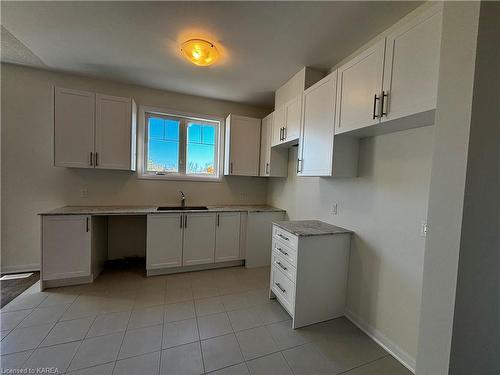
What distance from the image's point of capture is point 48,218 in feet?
7.82

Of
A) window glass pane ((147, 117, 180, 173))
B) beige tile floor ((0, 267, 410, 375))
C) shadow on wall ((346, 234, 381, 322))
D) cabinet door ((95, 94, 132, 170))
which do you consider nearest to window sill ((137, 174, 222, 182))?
window glass pane ((147, 117, 180, 173))

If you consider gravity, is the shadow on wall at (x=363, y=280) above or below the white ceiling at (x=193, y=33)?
below

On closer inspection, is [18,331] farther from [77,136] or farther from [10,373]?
[77,136]

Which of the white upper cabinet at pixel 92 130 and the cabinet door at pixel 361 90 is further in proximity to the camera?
the white upper cabinet at pixel 92 130

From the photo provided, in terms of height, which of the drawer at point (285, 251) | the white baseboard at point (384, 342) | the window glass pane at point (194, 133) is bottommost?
the white baseboard at point (384, 342)

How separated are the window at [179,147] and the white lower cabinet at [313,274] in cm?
208

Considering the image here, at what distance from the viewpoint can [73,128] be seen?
8.67 feet

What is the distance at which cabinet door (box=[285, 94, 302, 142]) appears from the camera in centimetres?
252

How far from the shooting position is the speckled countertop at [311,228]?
1.97 metres

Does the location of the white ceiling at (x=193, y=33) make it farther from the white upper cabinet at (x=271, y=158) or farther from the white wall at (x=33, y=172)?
the white upper cabinet at (x=271, y=158)

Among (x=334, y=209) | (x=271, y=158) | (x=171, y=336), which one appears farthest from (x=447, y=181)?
(x=271, y=158)

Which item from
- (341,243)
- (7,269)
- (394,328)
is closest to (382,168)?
(341,243)

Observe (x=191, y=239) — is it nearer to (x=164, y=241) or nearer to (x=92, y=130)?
(x=164, y=241)

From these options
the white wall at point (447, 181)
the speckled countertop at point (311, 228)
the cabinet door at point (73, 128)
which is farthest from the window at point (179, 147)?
the white wall at point (447, 181)
